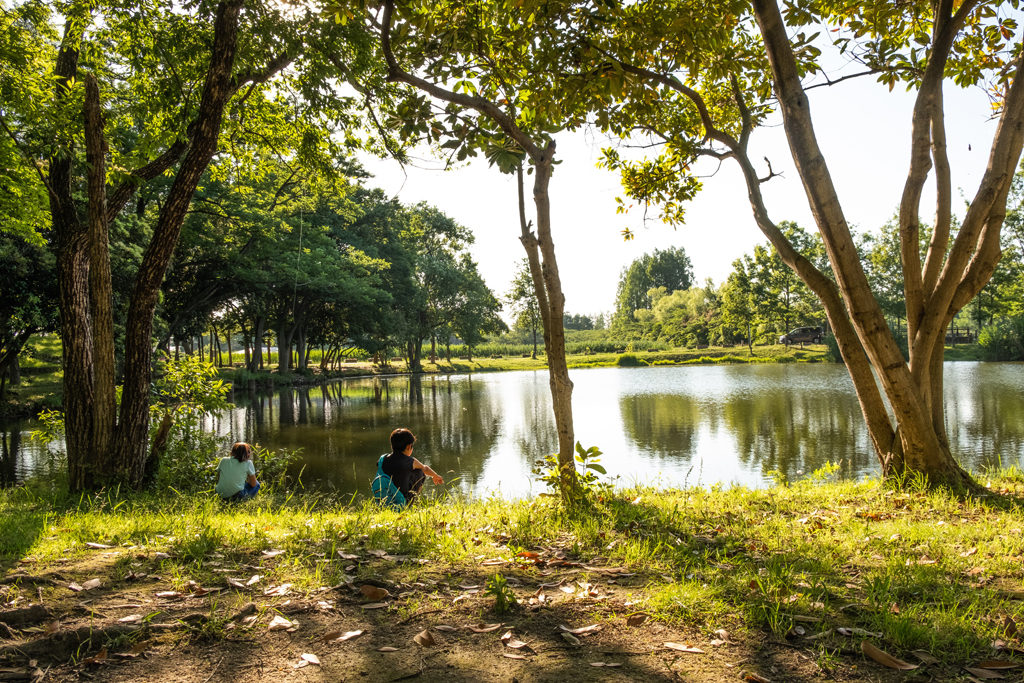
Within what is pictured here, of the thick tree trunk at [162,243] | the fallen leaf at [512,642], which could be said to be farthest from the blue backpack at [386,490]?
the fallen leaf at [512,642]

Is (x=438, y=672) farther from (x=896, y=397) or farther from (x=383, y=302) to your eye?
(x=383, y=302)

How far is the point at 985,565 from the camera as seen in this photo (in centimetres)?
402

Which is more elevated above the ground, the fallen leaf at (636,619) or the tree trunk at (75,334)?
the tree trunk at (75,334)

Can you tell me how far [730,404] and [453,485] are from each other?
13.9 metres

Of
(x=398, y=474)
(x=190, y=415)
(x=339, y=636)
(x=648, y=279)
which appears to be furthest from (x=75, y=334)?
(x=648, y=279)

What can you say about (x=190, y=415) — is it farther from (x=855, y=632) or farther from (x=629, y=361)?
(x=629, y=361)

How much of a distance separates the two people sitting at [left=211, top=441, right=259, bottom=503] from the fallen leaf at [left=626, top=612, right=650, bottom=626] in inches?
230

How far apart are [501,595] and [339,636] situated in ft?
2.79

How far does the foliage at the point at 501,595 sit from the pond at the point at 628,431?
4.34m

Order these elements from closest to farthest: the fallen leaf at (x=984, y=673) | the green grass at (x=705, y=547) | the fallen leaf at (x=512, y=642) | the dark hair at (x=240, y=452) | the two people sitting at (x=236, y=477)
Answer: the fallen leaf at (x=984, y=673)
the fallen leaf at (x=512, y=642)
the green grass at (x=705, y=547)
the two people sitting at (x=236, y=477)
the dark hair at (x=240, y=452)

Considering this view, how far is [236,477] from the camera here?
7828 mm

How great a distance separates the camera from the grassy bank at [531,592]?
110 inches

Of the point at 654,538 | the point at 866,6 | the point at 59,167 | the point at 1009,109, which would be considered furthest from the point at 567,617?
the point at 59,167

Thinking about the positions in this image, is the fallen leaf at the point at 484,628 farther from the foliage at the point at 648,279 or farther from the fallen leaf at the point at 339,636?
the foliage at the point at 648,279
